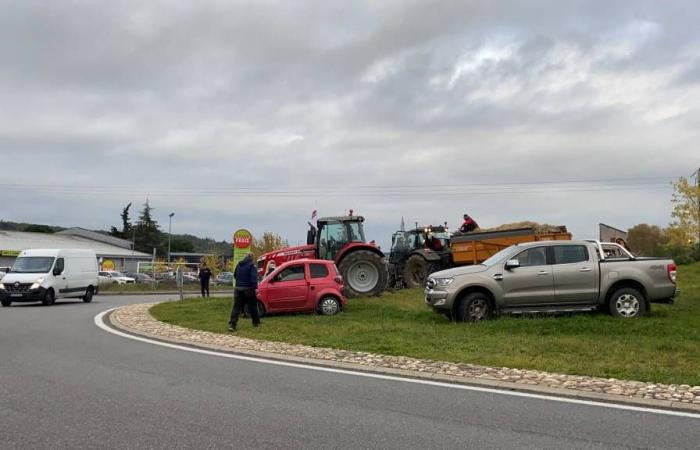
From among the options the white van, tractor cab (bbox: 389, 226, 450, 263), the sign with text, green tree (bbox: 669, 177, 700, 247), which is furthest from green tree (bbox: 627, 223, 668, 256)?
the white van

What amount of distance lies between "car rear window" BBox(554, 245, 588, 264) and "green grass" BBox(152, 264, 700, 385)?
116 centimetres

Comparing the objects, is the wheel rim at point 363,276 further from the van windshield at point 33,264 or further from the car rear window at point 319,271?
the van windshield at point 33,264

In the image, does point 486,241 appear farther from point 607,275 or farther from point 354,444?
Result: point 354,444

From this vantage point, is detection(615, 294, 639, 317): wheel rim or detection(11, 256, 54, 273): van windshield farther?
detection(11, 256, 54, 273): van windshield

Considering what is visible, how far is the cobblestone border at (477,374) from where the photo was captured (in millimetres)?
7297

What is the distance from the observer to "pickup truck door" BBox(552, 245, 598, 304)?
43.4 ft

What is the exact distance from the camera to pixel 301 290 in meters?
16.2

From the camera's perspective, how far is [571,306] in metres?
13.4

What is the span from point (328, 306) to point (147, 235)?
113889 mm

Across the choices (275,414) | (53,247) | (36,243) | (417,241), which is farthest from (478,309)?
(36,243)

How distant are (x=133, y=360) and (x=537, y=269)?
8.08 metres

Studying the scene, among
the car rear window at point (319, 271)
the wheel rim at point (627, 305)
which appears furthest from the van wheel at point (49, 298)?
the wheel rim at point (627, 305)

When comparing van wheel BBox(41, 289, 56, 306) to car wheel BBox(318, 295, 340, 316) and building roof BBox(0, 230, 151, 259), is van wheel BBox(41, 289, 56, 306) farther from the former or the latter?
building roof BBox(0, 230, 151, 259)

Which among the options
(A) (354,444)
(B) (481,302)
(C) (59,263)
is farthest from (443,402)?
(C) (59,263)
